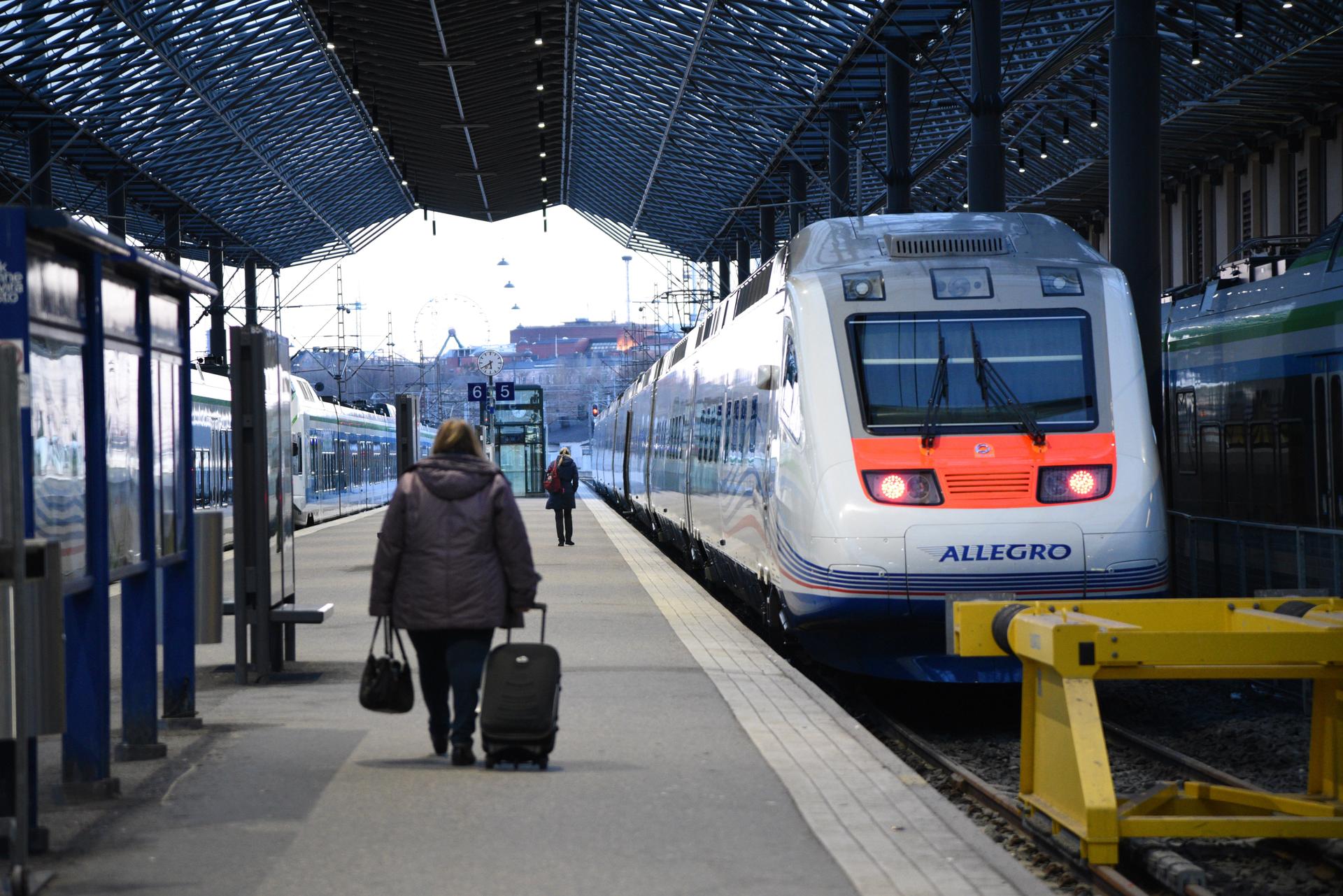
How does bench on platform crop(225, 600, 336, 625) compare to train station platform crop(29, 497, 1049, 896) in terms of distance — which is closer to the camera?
train station platform crop(29, 497, 1049, 896)

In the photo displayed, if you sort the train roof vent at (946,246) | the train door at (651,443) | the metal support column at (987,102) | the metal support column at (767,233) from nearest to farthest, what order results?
the train roof vent at (946,246), the metal support column at (987,102), the train door at (651,443), the metal support column at (767,233)

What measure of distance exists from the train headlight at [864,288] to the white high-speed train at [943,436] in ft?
0.04

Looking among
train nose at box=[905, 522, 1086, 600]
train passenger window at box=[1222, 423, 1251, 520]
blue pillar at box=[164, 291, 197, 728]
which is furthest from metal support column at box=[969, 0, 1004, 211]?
blue pillar at box=[164, 291, 197, 728]

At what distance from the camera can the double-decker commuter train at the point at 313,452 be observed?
2605cm

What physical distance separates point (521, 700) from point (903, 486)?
3.69 metres

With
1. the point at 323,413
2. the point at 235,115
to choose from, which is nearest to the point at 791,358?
the point at 323,413

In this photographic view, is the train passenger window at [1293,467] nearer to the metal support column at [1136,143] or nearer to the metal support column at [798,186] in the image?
the metal support column at [1136,143]

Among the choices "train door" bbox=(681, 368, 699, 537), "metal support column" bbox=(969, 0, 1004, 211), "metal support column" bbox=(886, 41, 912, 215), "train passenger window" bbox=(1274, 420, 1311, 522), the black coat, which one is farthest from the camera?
"metal support column" bbox=(886, 41, 912, 215)

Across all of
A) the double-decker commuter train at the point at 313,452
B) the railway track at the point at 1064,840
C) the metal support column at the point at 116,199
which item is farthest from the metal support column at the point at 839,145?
the railway track at the point at 1064,840

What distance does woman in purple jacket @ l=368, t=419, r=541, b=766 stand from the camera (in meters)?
7.30

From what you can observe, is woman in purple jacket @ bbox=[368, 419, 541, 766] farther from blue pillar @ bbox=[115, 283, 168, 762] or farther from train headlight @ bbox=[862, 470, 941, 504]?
train headlight @ bbox=[862, 470, 941, 504]

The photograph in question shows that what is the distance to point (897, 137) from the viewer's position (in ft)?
97.9

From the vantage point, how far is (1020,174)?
4875 centimetres

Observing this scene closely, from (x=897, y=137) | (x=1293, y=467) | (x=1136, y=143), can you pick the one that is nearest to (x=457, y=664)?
(x=1293, y=467)
